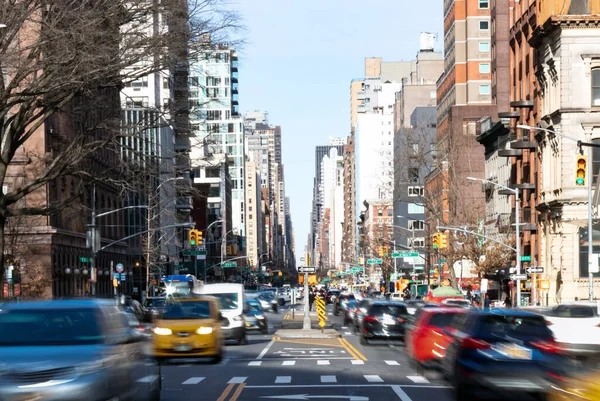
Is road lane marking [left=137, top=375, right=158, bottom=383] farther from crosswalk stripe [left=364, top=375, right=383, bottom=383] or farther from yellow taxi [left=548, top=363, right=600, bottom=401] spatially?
crosswalk stripe [left=364, top=375, right=383, bottom=383]

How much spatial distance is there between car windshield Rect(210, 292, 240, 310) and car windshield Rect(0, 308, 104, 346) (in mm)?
24208

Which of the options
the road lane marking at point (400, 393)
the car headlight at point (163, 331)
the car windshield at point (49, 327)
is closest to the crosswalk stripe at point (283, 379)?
the road lane marking at point (400, 393)

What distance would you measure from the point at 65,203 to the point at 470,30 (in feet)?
→ 276

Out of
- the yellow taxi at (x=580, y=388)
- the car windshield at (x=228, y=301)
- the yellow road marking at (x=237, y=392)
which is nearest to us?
the yellow taxi at (x=580, y=388)

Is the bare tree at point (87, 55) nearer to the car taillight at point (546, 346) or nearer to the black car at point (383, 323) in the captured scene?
the black car at point (383, 323)

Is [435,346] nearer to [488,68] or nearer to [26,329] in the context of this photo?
[26,329]

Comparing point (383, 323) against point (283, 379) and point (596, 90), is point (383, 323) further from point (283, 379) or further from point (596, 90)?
point (596, 90)

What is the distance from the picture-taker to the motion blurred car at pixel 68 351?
42.0ft

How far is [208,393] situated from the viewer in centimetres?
2012

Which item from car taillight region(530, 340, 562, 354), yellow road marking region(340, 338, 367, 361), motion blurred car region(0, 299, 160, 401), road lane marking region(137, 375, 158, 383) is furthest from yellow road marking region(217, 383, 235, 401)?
yellow road marking region(340, 338, 367, 361)

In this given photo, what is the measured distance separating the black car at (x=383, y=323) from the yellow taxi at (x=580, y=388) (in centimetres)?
1793

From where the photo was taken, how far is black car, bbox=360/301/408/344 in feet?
124

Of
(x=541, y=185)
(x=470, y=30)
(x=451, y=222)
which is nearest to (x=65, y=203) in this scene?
(x=541, y=185)

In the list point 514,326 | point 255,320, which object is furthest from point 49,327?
point 255,320
